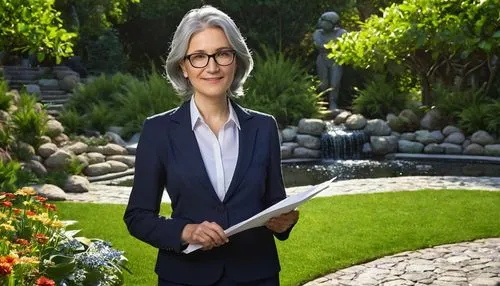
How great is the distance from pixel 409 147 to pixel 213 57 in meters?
13.4

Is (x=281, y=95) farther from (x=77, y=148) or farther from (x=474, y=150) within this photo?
(x=77, y=148)

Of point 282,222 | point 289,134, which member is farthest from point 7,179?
point 289,134

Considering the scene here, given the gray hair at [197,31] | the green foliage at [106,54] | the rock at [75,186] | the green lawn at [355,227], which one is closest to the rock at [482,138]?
the green lawn at [355,227]

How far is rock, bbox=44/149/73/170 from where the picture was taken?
1159 cm

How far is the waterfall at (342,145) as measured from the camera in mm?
15508

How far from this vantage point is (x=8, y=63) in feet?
78.0

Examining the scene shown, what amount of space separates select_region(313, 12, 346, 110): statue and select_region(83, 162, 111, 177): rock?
829 centimetres

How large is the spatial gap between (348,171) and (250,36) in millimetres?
10814

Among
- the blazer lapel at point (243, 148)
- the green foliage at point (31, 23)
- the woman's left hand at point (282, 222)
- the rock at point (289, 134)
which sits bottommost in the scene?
the rock at point (289, 134)

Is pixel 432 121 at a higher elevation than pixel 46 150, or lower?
lower

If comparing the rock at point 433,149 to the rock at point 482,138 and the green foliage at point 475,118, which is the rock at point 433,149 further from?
the green foliage at point 475,118

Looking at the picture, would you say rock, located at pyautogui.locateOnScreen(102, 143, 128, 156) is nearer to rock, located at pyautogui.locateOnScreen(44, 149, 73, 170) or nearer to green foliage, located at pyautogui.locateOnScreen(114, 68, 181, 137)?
rock, located at pyautogui.locateOnScreen(44, 149, 73, 170)

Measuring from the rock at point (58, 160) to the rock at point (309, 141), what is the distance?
5.56 m

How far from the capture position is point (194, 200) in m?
2.34
